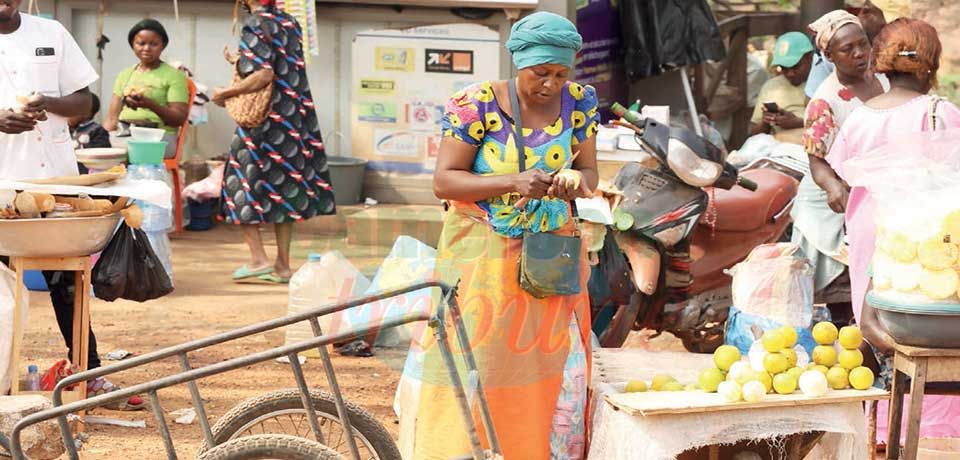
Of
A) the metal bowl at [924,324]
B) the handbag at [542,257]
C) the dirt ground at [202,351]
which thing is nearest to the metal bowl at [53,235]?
the dirt ground at [202,351]

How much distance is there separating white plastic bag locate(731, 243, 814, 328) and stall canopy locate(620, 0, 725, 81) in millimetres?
6373

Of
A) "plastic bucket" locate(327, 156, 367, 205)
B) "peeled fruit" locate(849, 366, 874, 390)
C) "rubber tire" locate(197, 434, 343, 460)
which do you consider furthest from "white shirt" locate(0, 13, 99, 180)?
"plastic bucket" locate(327, 156, 367, 205)

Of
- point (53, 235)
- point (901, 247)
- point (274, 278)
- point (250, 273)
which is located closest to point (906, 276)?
point (901, 247)

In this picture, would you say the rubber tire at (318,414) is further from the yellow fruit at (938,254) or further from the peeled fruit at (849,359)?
the yellow fruit at (938,254)

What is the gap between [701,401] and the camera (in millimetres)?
4164

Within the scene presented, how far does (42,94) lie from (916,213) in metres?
3.66

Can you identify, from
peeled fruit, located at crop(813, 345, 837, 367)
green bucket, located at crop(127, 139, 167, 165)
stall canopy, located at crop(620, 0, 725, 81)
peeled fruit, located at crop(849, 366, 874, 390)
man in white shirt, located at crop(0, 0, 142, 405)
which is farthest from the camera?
stall canopy, located at crop(620, 0, 725, 81)

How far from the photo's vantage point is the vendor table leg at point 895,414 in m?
4.38

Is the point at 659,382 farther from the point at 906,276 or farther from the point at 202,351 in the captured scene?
the point at 202,351

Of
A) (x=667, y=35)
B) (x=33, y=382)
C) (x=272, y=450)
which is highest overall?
(x=667, y=35)

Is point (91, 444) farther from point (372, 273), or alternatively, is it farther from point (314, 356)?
point (372, 273)

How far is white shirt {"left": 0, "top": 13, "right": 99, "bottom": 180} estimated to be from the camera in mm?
5621

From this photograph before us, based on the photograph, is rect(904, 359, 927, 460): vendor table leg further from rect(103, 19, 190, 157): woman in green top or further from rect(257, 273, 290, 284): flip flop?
rect(103, 19, 190, 157): woman in green top

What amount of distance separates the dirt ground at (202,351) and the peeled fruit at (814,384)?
213cm
